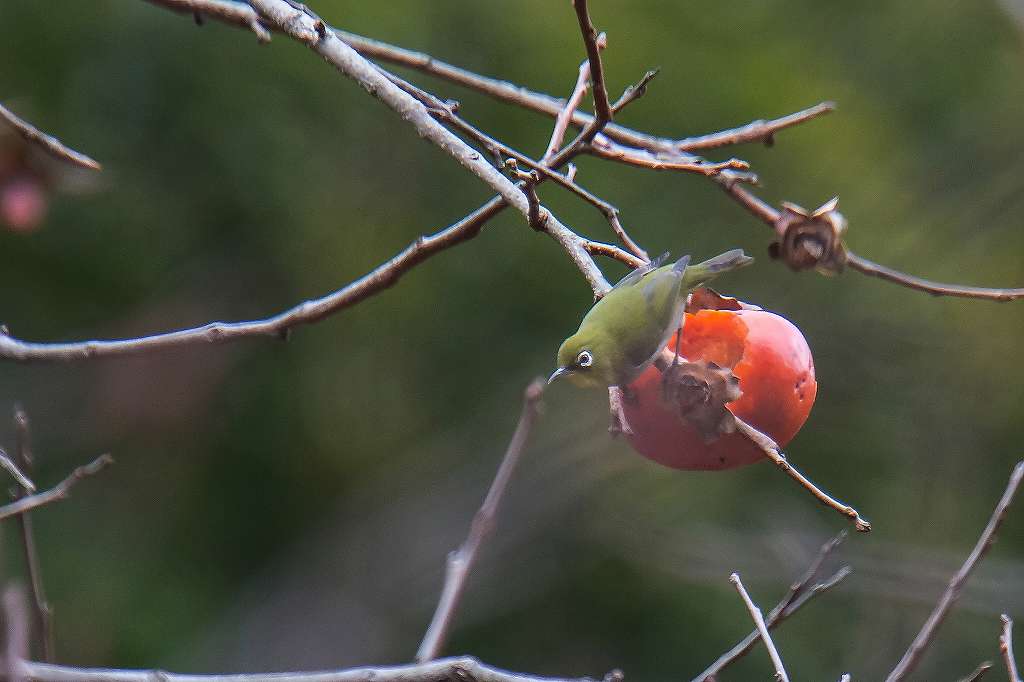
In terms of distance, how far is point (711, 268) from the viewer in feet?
5.89

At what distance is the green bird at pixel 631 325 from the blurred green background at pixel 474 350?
2.27 meters

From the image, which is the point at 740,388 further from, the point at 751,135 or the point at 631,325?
the point at 751,135

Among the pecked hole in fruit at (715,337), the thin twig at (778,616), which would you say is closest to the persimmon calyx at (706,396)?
the pecked hole in fruit at (715,337)

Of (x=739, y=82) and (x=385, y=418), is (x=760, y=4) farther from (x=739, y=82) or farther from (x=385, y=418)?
(x=385, y=418)

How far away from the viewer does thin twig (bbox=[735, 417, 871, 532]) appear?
1.19m

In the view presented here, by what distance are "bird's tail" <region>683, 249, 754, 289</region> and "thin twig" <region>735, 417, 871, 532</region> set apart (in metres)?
0.44

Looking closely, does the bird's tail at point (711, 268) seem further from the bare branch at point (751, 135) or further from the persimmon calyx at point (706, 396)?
the persimmon calyx at point (706, 396)

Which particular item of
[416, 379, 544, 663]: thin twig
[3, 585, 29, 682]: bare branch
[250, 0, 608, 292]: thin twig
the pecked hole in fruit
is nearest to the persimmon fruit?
the pecked hole in fruit

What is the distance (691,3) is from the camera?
4.50 m

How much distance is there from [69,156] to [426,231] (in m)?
2.79

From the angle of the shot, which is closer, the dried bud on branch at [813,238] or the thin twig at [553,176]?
the thin twig at [553,176]

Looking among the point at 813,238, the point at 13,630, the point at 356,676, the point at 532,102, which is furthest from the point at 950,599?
the point at 13,630

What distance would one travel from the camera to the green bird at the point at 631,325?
1579mm

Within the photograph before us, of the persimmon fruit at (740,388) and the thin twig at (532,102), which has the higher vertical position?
the thin twig at (532,102)
